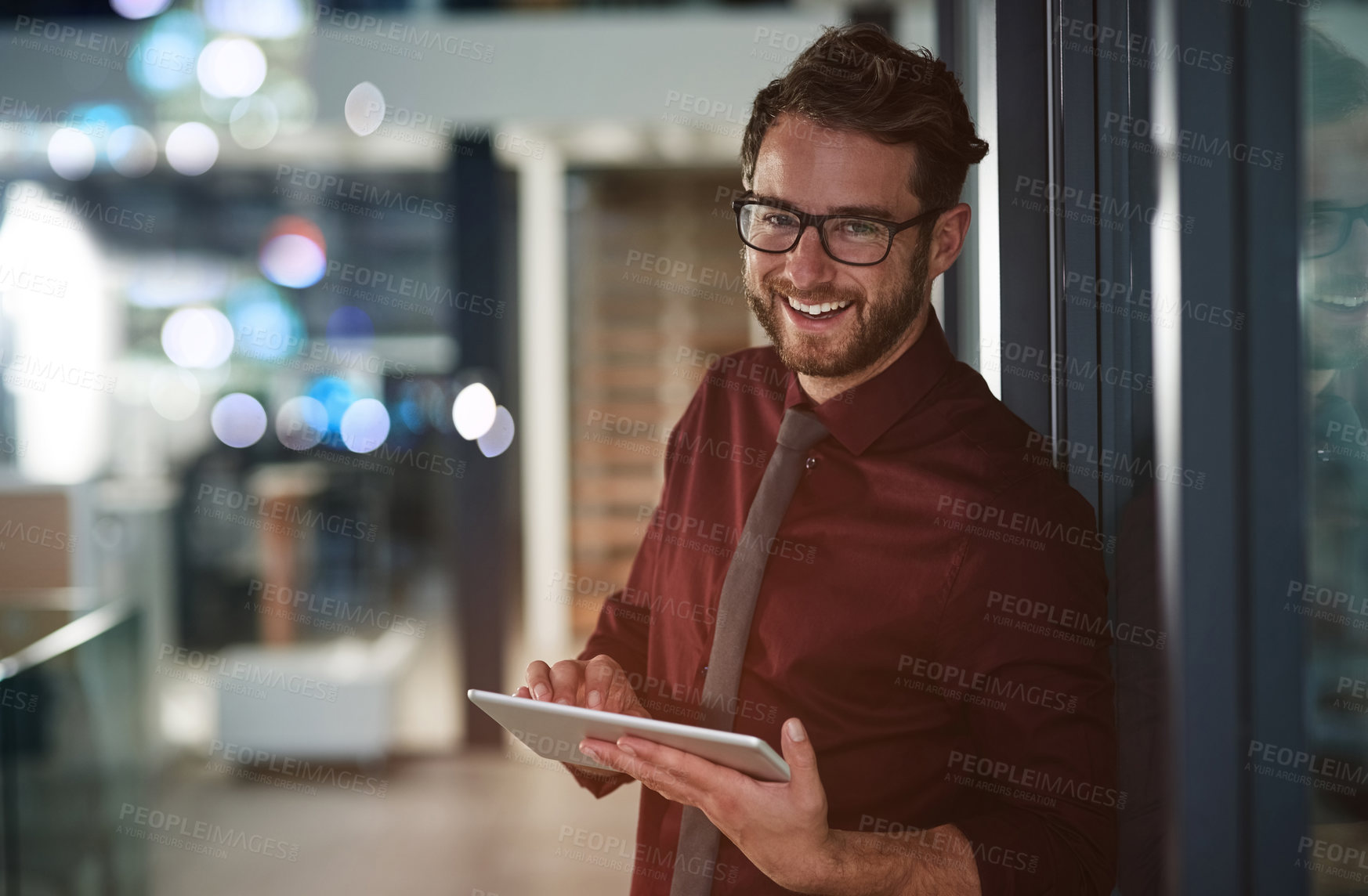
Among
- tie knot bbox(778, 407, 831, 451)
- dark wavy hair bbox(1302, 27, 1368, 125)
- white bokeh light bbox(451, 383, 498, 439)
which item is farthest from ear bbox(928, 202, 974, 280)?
white bokeh light bbox(451, 383, 498, 439)

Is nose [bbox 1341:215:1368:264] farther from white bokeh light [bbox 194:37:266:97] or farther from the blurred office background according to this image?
white bokeh light [bbox 194:37:266:97]

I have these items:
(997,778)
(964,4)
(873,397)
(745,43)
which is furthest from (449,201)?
(997,778)

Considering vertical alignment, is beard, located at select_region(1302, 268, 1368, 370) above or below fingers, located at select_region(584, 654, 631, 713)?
Result: above

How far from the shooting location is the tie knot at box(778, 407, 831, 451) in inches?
49.5

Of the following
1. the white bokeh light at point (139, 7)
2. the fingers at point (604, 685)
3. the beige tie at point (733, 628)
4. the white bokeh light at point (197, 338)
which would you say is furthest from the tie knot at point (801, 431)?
the white bokeh light at point (197, 338)

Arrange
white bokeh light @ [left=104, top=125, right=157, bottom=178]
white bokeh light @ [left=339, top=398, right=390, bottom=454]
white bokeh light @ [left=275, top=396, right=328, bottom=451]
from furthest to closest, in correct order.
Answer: white bokeh light @ [left=275, top=396, right=328, bottom=451] < white bokeh light @ [left=339, top=398, right=390, bottom=454] < white bokeh light @ [left=104, top=125, right=157, bottom=178]

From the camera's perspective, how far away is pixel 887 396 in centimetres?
123

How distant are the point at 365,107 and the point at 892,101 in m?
3.74

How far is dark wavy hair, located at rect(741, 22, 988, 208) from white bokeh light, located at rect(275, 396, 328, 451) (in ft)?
19.2

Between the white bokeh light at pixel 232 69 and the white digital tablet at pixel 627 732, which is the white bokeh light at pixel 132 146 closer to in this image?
the white bokeh light at pixel 232 69

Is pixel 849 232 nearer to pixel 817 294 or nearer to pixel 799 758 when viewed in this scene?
pixel 817 294

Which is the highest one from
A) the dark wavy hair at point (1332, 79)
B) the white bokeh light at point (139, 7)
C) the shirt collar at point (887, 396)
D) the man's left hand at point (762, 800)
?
the white bokeh light at point (139, 7)

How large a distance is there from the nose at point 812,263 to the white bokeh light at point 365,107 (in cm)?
369

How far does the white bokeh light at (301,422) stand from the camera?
656cm
